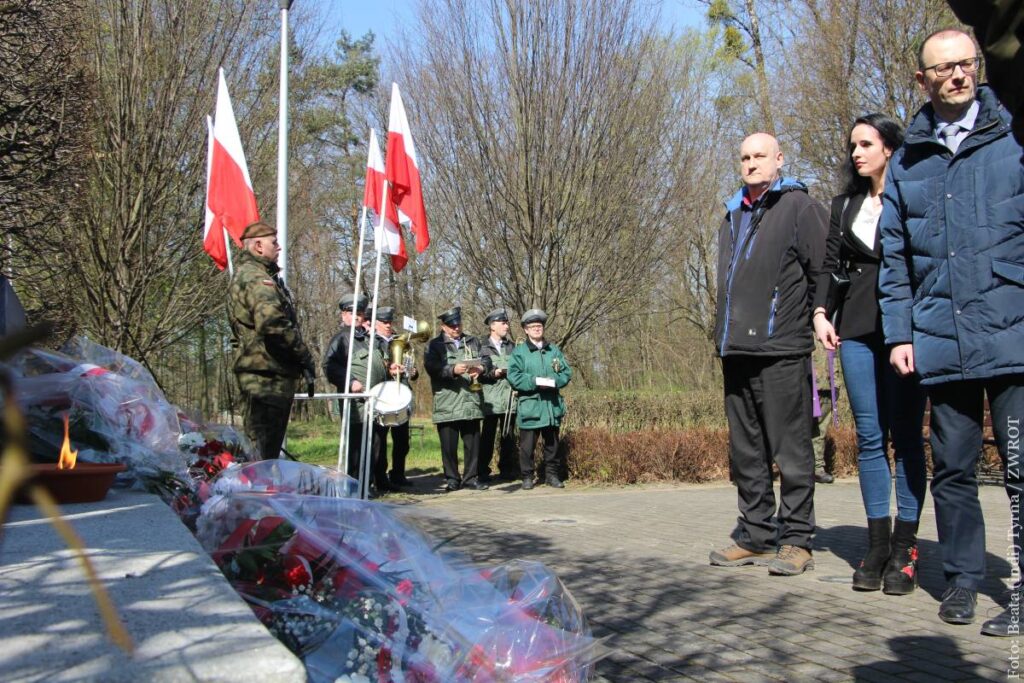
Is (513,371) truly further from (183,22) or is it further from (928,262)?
(183,22)

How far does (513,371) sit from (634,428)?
197 cm

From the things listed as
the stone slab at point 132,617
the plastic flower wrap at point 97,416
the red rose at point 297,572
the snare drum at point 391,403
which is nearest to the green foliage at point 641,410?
the snare drum at point 391,403

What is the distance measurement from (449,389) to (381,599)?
26.5ft

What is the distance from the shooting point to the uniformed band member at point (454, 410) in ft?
35.3

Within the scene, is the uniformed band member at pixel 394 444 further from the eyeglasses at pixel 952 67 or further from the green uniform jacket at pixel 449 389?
the eyeglasses at pixel 952 67

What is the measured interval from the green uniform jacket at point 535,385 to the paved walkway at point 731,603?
98.1 inches

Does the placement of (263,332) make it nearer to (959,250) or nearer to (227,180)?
(227,180)

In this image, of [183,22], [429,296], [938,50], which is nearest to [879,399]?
[938,50]

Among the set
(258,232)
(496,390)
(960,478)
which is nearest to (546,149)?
(496,390)

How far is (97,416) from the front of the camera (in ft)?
15.8

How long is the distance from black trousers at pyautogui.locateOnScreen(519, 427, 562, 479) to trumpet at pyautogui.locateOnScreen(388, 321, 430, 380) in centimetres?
151

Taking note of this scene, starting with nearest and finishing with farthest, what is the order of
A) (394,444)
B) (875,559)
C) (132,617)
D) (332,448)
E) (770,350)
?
1. (132,617)
2. (875,559)
3. (770,350)
4. (394,444)
5. (332,448)

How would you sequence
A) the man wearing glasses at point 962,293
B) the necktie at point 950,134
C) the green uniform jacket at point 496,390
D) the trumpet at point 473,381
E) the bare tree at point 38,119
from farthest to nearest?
the green uniform jacket at point 496,390 < the trumpet at point 473,381 < the bare tree at point 38,119 < the necktie at point 950,134 < the man wearing glasses at point 962,293

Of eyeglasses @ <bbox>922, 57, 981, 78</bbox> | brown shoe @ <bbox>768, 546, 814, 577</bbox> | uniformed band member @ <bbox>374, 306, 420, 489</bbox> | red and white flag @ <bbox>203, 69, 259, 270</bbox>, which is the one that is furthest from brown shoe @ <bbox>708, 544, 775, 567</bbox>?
red and white flag @ <bbox>203, 69, 259, 270</bbox>
